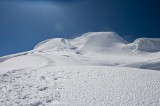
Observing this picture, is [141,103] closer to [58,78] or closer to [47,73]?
[58,78]

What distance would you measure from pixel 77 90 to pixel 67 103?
1364 millimetres

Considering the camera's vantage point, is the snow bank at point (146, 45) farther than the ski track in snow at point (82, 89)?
Yes

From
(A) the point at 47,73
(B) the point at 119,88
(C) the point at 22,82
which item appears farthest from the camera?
(A) the point at 47,73

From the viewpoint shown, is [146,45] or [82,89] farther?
[146,45]

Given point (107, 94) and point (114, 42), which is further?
point (114, 42)

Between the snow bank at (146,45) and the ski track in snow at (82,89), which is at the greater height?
the snow bank at (146,45)

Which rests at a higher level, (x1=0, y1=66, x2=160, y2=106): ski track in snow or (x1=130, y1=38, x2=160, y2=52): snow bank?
(x1=130, y1=38, x2=160, y2=52): snow bank

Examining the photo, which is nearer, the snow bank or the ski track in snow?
the ski track in snow

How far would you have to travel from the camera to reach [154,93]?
847 centimetres

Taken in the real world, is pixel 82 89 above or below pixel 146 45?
below

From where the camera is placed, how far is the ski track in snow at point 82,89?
7.76 metres

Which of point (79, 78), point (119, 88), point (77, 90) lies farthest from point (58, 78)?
point (119, 88)

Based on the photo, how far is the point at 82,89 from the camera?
908 cm

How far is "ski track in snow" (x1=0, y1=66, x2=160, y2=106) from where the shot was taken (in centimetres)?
776
